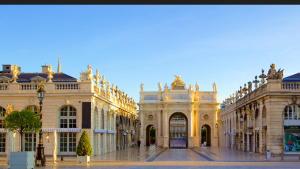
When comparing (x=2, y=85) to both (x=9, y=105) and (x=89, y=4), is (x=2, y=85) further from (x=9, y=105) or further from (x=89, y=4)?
(x=89, y=4)

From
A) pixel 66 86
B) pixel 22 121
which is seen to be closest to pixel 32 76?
pixel 66 86

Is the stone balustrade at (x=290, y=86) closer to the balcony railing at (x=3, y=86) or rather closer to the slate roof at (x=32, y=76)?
the slate roof at (x=32, y=76)

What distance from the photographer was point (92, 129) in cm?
4281

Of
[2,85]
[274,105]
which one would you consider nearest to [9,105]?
[2,85]

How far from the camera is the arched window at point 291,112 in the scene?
140ft

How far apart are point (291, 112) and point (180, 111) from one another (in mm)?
48974

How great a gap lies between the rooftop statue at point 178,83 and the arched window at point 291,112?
52.6 meters

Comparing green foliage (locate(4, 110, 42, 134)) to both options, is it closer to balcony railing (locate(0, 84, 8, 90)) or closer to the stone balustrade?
balcony railing (locate(0, 84, 8, 90))

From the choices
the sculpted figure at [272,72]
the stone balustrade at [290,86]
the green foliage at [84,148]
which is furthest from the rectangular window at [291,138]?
the green foliage at [84,148]

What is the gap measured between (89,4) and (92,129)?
123 ft

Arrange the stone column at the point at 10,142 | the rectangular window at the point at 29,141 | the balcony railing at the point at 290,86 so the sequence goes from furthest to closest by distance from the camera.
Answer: the rectangular window at the point at 29,141 → the balcony railing at the point at 290,86 → the stone column at the point at 10,142

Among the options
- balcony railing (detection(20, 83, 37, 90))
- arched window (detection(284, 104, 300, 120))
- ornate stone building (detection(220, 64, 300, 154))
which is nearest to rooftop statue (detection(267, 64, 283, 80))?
ornate stone building (detection(220, 64, 300, 154))

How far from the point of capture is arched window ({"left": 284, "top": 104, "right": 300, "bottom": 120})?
42.8m

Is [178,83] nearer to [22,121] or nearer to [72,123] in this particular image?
[72,123]
